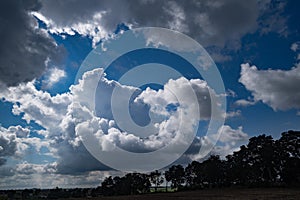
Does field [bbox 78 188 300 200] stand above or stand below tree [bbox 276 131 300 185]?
below

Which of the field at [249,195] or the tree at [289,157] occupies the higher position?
the tree at [289,157]

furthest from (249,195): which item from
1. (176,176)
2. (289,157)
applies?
(176,176)

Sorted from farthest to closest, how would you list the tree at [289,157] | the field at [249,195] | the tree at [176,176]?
the tree at [176,176]
the tree at [289,157]
the field at [249,195]

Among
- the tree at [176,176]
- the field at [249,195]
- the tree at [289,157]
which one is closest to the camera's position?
the field at [249,195]

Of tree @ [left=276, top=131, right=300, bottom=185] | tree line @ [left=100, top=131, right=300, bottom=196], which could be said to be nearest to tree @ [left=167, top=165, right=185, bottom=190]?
tree line @ [left=100, top=131, right=300, bottom=196]

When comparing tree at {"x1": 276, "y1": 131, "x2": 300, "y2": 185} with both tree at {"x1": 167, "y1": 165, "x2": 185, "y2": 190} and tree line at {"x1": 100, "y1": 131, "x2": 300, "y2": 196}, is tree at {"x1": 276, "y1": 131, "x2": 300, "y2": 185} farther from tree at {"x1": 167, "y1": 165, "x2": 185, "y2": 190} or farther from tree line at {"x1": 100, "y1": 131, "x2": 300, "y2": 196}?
tree at {"x1": 167, "y1": 165, "x2": 185, "y2": 190}

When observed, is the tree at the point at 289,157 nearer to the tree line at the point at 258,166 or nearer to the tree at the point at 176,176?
the tree line at the point at 258,166

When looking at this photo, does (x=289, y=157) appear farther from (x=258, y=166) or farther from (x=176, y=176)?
(x=176, y=176)

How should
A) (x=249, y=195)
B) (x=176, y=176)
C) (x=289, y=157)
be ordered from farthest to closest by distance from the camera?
(x=176, y=176), (x=289, y=157), (x=249, y=195)

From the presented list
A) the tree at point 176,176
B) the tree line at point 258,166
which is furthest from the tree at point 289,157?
the tree at point 176,176

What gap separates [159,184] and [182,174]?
13795 millimetres

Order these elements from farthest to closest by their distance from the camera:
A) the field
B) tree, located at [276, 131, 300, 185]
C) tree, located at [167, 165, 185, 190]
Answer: tree, located at [167, 165, 185, 190] → tree, located at [276, 131, 300, 185] → the field

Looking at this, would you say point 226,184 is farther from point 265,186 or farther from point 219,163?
point 265,186

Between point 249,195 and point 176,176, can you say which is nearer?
point 249,195
